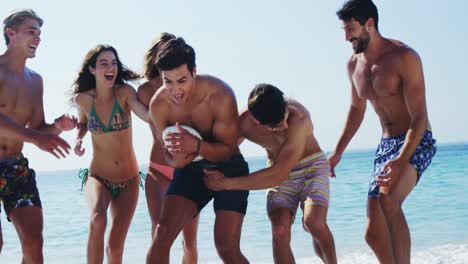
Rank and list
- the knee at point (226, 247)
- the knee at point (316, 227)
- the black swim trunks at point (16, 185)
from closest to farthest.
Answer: the knee at point (226, 247) < the knee at point (316, 227) < the black swim trunks at point (16, 185)

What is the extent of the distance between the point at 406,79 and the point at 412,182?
880 millimetres

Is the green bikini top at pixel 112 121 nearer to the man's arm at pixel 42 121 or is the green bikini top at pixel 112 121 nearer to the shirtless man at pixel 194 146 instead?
the man's arm at pixel 42 121

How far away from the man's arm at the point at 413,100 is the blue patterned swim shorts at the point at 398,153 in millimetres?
177

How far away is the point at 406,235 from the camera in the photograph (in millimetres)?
5984

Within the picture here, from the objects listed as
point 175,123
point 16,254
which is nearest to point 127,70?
point 175,123

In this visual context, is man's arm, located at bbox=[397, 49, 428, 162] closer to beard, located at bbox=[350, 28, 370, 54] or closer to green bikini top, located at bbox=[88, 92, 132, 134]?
beard, located at bbox=[350, 28, 370, 54]

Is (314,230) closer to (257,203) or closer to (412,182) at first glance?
(412,182)

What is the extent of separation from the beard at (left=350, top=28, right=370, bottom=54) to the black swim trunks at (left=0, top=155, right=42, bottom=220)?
10.1 ft

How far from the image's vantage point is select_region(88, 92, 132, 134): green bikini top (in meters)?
6.59

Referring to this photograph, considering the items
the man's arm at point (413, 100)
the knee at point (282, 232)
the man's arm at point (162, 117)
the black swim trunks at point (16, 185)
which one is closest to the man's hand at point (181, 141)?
the man's arm at point (162, 117)

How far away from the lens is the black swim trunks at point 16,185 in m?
6.12

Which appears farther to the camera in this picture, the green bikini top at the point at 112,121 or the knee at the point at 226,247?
the green bikini top at the point at 112,121

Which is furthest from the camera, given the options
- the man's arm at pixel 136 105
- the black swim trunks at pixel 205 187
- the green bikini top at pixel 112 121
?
the green bikini top at pixel 112 121

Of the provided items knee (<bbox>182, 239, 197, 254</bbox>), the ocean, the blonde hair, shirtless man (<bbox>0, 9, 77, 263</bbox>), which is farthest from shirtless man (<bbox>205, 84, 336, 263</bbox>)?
the ocean
